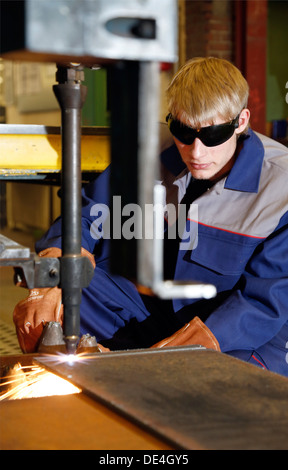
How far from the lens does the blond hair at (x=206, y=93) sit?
2.23 m

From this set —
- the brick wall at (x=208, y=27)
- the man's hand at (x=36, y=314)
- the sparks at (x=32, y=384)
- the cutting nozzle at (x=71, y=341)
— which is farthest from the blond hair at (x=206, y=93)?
the brick wall at (x=208, y=27)

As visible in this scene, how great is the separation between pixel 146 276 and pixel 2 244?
402 millimetres

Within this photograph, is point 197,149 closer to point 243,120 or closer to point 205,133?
point 205,133

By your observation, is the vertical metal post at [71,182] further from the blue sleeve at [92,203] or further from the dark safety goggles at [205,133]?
the blue sleeve at [92,203]

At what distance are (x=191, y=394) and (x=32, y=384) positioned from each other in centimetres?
56

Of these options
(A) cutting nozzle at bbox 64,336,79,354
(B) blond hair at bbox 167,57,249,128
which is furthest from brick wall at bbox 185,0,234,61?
(A) cutting nozzle at bbox 64,336,79,354

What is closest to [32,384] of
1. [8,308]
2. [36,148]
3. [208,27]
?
[36,148]

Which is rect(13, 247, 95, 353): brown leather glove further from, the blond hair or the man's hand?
the blond hair

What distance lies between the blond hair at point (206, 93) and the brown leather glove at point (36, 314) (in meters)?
0.59

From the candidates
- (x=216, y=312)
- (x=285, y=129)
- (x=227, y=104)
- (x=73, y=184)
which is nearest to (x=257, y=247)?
(x=216, y=312)

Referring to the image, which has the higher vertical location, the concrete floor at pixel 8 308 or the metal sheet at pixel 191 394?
the metal sheet at pixel 191 394

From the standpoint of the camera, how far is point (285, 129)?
6832 millimetres

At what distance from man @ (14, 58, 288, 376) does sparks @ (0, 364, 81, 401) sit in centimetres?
32

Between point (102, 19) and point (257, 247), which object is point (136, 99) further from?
point (257, 247)
